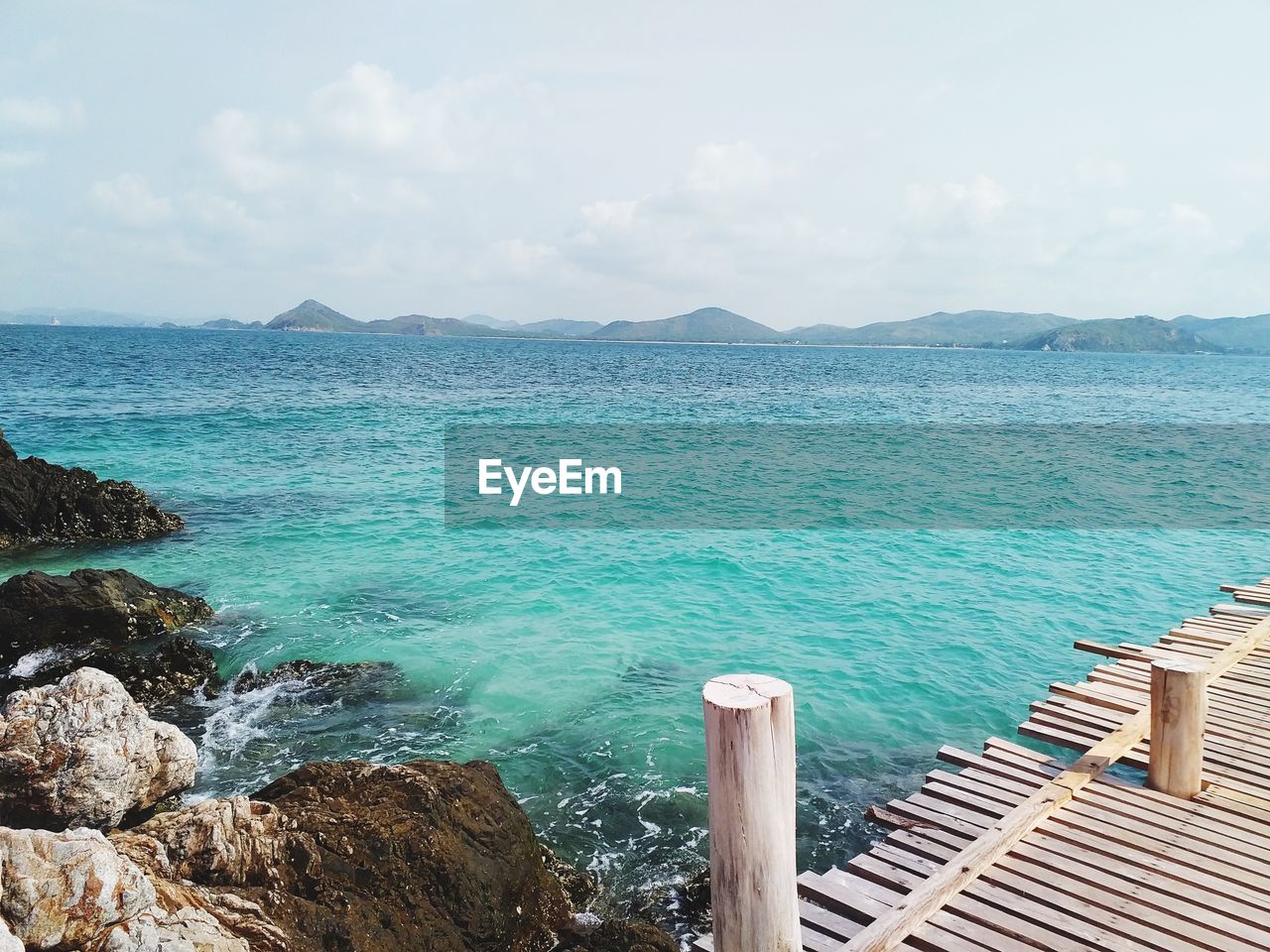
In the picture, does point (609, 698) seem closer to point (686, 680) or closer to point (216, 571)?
point (686, 680)

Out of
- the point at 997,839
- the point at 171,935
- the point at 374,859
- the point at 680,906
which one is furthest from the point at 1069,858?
the point at 171,935

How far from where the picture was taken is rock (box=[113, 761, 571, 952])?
18.1 ft

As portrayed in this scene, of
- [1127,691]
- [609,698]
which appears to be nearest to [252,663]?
[609,698]

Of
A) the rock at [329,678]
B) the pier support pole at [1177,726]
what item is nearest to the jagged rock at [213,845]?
the rock at [329,678]

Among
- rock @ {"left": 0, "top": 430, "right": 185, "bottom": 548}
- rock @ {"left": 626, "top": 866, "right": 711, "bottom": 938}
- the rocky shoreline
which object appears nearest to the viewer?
the rocky shoreline

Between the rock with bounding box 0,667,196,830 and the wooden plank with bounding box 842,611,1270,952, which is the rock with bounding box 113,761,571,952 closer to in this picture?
the rock with bounding box 0,667,196,830

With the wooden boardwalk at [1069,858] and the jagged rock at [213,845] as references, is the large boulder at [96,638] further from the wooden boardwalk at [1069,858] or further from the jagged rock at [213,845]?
the wooden boardwalk at [1069,858]

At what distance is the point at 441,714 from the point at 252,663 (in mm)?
3589

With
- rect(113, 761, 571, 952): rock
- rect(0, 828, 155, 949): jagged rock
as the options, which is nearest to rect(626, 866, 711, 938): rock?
rect(113, 761, 571, 952): rock

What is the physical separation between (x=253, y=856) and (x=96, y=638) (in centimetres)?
980

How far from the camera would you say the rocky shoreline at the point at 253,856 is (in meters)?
4.65

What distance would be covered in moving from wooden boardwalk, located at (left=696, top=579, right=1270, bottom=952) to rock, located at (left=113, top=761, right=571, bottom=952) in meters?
1.80

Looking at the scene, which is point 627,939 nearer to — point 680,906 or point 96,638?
point 680,906

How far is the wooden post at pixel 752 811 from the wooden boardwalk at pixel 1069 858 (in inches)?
56.5
